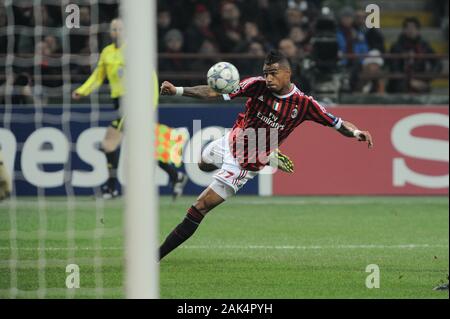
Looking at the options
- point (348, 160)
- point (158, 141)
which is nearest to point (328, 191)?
point (348, 160)

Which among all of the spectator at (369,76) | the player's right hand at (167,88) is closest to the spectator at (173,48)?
the spectator at (369,76)

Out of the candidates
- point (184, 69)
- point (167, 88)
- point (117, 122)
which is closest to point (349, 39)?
point (184, 69)

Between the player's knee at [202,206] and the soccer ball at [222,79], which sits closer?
the soccer ball at [222,79]

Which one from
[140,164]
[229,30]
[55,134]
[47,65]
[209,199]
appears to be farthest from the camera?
[229,30]

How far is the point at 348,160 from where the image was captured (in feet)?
48.7

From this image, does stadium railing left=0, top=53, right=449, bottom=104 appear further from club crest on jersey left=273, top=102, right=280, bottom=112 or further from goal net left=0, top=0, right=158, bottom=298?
club crest on jersey left=273, top=102, right=280, bottom=112

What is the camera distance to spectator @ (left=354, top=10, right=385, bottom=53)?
17.1 meters

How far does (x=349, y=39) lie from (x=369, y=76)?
0.98 meters

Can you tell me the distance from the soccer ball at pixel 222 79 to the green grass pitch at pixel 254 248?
1.52 meters

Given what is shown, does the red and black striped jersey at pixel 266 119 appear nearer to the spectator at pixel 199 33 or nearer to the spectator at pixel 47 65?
the spectator at pixel 47 65

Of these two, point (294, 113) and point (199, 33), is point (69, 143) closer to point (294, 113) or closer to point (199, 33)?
point (199, 33)

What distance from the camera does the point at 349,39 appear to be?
1703 cm

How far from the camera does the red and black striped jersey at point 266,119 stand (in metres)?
8.98

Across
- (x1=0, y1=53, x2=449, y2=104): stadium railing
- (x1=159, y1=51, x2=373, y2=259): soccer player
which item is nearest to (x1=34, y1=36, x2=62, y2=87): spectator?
(x1=0, y1=53, x2=449, y2=104): stadium railing
